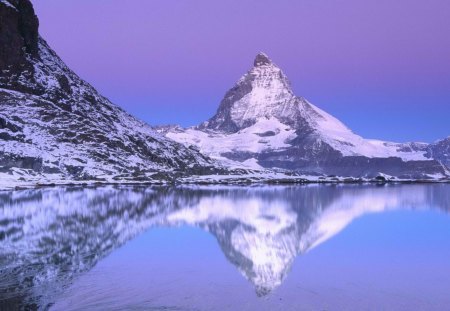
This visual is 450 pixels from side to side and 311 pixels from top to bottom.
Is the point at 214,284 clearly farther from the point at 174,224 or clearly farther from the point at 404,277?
the point at 174,224

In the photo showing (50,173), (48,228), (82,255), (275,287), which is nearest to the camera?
(275,287)

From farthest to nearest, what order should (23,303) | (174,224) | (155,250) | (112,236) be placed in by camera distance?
(174,224), (112,236), (155,250), (23,303)

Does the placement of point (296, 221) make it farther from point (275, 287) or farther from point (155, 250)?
point (275, 287)

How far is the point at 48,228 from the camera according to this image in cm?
5300

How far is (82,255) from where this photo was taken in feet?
121

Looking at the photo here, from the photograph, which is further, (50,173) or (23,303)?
(50,173)

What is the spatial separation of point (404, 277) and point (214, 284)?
1154 cm

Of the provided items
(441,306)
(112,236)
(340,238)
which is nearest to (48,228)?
(112,236)

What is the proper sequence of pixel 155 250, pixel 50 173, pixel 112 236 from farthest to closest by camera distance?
pixel 50 173 < pixel 112 236 < pixel 155 250

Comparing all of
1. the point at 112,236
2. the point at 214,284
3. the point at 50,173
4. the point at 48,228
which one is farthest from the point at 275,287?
the point at 50,173

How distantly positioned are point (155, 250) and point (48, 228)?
16.8 metres

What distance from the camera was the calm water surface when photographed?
81.8 ft

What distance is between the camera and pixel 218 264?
3559 centimetres

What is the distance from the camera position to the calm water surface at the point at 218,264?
24.9 metres
